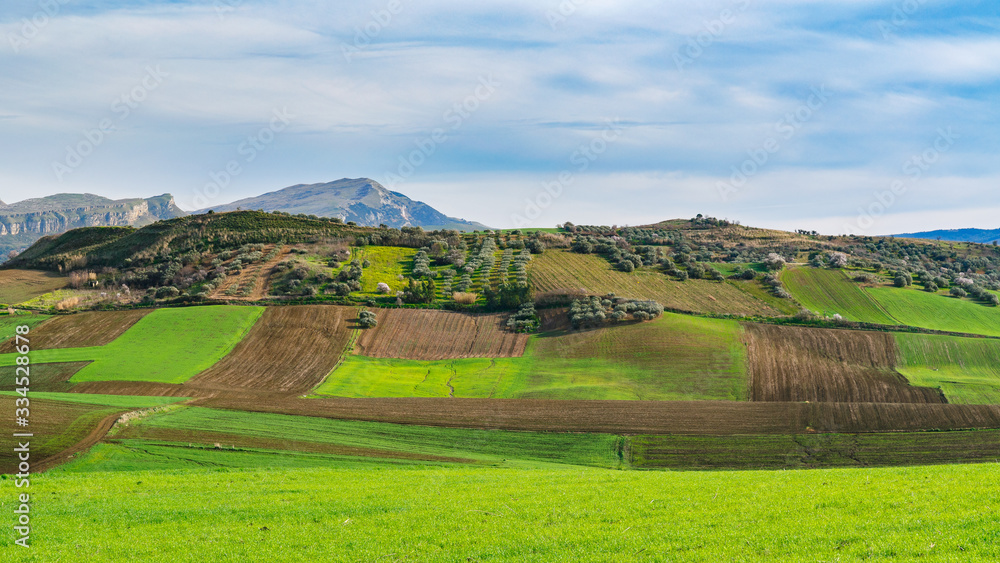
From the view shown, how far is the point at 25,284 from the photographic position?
86.1 m

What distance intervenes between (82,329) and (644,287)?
257 ft

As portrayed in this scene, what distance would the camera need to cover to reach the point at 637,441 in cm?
3884

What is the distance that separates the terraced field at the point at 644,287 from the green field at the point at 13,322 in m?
66.9

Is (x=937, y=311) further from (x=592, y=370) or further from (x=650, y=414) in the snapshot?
(x=650, y=414)

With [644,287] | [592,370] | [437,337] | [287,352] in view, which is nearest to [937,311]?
[644,287]

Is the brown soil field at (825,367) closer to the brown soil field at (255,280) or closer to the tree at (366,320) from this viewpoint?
the tree at (366,320)

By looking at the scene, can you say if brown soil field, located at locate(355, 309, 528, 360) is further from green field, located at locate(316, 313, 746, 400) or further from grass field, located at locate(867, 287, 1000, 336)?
grass field, located at locate(867, 287, 1000, 336)

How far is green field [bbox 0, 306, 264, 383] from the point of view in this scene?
5425 cm

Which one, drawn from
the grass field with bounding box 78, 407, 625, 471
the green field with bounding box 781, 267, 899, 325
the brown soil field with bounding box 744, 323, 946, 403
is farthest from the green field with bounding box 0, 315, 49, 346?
the green field with bounding box 781, 267, 899, 325

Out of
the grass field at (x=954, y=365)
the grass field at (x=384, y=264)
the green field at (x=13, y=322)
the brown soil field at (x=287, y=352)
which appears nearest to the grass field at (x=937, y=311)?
the grass field at (x=954, y=365)

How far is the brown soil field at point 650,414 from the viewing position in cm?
4181

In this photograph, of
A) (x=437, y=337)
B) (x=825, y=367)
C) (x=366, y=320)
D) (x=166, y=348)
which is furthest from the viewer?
(x=366, y=320)

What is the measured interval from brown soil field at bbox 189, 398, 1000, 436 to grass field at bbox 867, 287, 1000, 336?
3600cm

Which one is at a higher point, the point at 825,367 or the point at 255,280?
the point at 255,280
